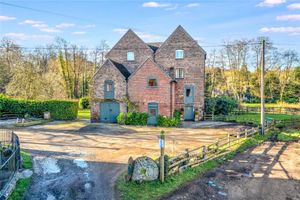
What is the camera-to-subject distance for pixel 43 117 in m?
30.6

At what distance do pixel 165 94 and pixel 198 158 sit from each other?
1449 cm

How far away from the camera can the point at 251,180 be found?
39.3 feet

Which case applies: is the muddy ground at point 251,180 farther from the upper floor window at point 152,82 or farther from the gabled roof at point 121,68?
the gabled roof at point 121,68

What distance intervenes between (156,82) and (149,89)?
41.3 inches

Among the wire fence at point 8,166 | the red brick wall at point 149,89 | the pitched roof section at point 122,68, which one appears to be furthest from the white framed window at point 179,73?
the wire fence at point 8,166

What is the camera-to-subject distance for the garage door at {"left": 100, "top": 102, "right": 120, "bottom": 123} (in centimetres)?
2923

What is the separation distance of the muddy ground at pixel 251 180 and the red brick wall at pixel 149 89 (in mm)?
12539

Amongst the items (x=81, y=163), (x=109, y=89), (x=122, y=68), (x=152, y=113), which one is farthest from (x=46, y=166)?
(x=122, y=68)

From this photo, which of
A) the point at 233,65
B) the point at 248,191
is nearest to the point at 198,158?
the point at 248,191

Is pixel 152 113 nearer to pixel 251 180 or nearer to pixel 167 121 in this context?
pixel 167 121

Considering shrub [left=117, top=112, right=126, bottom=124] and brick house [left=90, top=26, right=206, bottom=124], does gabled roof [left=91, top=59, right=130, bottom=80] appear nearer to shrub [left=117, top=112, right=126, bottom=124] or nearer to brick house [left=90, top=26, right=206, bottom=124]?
brick house [left=90, top=26, right=206, bottom=124]

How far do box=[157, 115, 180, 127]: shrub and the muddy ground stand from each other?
33.9 ft

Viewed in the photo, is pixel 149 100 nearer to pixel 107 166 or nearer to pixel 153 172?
pixel 107 166

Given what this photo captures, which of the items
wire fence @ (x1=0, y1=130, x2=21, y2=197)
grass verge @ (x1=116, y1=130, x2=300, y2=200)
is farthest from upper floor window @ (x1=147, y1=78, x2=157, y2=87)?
wire fence @ (x1=0, y1=130, x2=21, y2=197)
